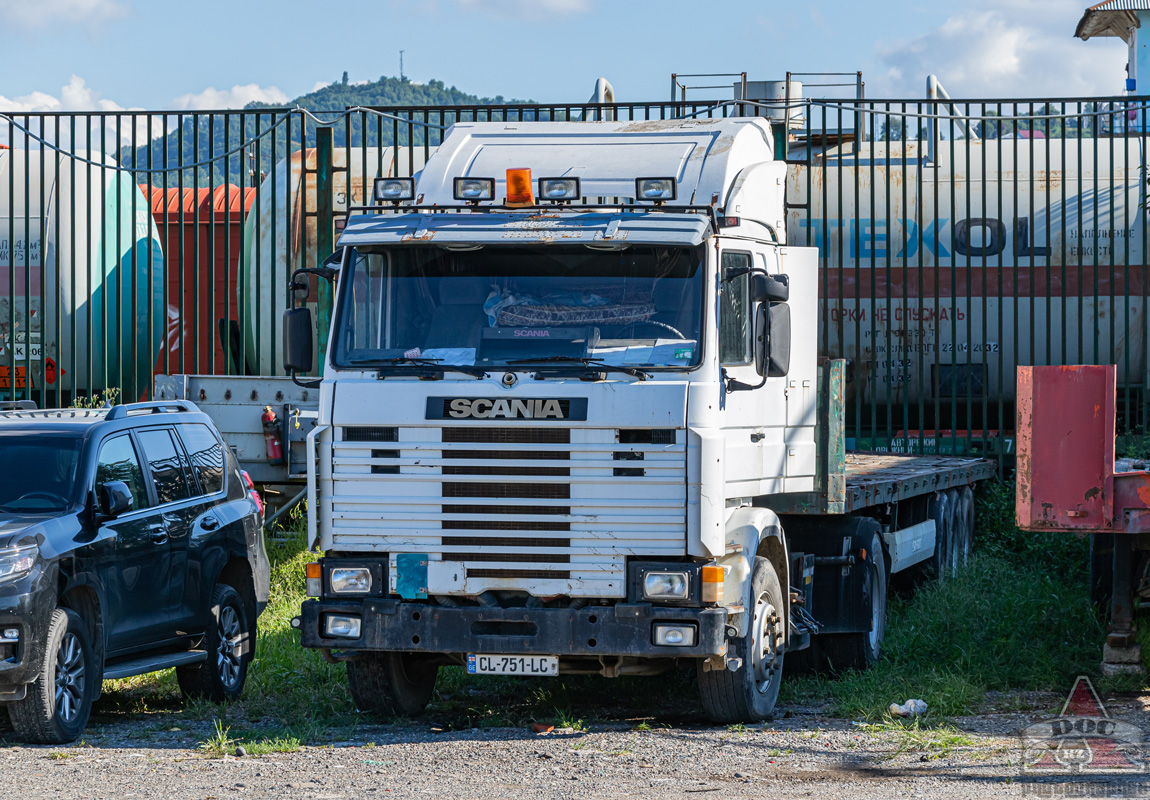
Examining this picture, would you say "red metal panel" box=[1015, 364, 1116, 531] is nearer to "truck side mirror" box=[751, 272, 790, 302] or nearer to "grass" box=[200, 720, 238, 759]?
"truck side mirror" box=[751, 272, 790, 302]

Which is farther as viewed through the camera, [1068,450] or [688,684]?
[688,684]

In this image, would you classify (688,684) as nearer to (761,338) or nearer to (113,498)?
(761,338)

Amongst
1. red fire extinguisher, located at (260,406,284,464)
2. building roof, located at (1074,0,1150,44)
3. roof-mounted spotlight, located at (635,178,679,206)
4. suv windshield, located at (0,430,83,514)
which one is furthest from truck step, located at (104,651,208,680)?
building roof, located at (1074,0,1150,44)

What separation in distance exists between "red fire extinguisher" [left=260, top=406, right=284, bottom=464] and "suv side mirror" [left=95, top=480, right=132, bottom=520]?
17.8ft

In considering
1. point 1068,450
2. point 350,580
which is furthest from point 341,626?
point 1068,450

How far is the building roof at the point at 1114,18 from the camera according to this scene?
149 feet

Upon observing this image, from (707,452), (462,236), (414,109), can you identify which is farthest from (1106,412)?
(414,109)

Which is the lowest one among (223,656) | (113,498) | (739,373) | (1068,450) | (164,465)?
(223,656)

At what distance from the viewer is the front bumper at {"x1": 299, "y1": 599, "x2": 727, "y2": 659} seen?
7176mm

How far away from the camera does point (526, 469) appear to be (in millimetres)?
7277

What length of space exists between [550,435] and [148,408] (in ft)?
10.8

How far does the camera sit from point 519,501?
7.30 metres

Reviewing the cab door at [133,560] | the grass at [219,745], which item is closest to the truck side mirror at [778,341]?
the grass at [219,745]

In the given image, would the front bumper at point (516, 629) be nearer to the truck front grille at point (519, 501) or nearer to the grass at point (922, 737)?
the truck front grille at point (519, 501)
